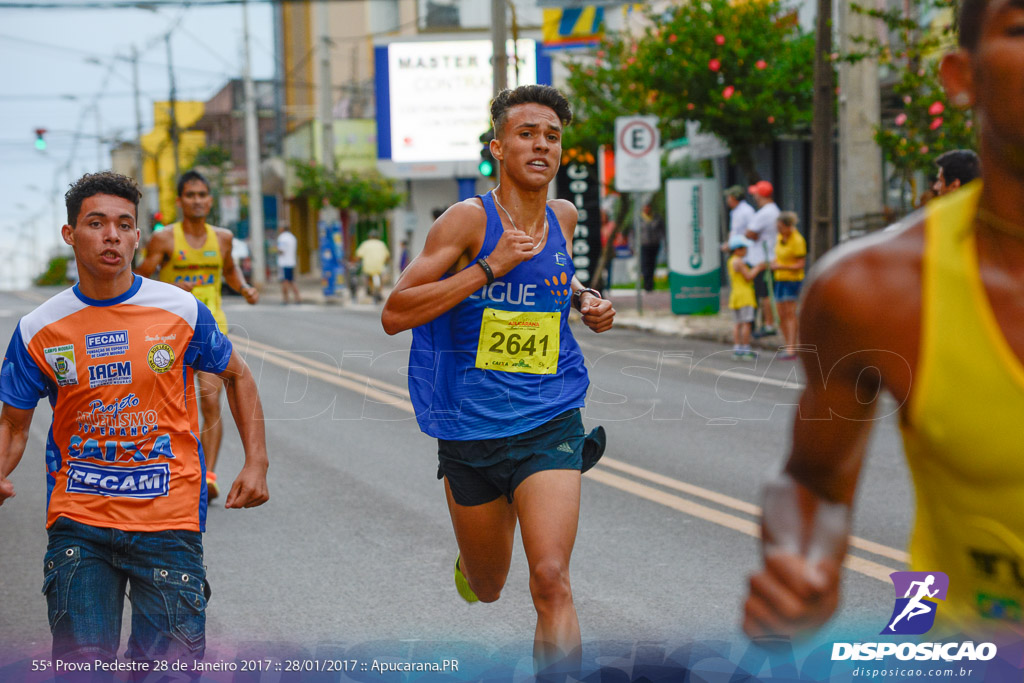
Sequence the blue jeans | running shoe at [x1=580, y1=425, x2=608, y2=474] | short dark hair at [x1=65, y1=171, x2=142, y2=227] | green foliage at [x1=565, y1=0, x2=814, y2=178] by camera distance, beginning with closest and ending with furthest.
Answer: the blue jeans → short dark hair at [x1=65, y1=171, x2=142, y2=227] → running shoe at [x1=580, y1=425, x2=608, y2=474] → green foliage at [x1=565, y1=0, x2=814, y2=178]

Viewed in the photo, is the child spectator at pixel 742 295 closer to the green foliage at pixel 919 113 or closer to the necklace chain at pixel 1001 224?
the green foliage at pixel 919 113

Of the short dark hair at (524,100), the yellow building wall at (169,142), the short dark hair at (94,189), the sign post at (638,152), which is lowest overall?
the short dark hair at (94,189)

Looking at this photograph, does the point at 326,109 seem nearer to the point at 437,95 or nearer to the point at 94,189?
the point at 437,95

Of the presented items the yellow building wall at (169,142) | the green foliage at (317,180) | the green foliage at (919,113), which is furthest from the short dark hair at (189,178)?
the yellow building wall at (169,142)

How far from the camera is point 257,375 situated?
14625mm

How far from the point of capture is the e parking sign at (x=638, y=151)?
19547mm

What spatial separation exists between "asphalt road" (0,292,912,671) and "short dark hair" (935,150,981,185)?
1674mm

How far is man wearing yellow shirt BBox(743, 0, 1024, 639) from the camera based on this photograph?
1.55 metres

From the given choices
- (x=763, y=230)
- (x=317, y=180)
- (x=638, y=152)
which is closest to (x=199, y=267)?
(x=763, y=230)

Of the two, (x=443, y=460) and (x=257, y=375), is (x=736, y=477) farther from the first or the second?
(x=257, y=375)

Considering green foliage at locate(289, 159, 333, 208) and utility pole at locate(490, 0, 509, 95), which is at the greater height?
utility pole at locate(490, 0, 509, 95)

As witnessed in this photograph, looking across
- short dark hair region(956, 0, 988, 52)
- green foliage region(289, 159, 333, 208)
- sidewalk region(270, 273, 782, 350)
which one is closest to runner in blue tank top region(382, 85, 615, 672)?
short dark hair region(956, 0, 988, 52)

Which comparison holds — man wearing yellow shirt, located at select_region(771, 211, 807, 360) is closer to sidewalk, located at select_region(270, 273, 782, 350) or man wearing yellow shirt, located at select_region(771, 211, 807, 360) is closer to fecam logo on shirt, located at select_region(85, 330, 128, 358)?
sidewalk, located at select_region(270, 273, 782, 350)

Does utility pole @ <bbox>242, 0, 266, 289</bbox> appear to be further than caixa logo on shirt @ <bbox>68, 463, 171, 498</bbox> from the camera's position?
Yes
